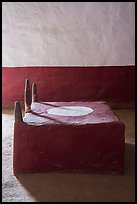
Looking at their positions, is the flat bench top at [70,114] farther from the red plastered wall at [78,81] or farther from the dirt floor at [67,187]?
Answer: the red plastered wall at [78,81]

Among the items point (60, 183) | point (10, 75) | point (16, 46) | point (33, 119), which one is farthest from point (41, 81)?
point (60, 183)

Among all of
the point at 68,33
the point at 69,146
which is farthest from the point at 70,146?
the point at 68,33

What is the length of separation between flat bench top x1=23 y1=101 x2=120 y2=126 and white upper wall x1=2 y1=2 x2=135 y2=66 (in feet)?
3.00

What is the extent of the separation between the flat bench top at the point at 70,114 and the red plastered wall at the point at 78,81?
1.29 m

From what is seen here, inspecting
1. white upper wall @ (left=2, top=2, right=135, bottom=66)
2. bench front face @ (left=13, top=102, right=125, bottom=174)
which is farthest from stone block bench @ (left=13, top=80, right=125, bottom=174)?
white upper wall @ (left=2, top=2, right=135, bottom=66)

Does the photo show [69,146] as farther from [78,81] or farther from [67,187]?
[78,81]

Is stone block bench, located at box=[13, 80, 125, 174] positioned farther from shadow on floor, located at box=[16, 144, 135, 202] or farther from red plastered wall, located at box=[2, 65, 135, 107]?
red plastered wall, located at box=[2, 65, 135, 107]

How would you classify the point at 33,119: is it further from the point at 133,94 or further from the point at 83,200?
the point at 133,94

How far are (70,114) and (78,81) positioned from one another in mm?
1647

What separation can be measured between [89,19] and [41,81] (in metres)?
1.05

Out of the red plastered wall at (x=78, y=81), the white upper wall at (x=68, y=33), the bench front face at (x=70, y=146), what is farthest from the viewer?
the red plastered wall at (x=78, y=81)

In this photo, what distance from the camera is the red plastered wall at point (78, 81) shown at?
362 centimetres

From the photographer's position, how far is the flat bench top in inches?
71.8

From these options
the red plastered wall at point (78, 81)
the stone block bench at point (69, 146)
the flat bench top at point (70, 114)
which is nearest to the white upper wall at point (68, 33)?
the red plastered wall at point (78, 81)
